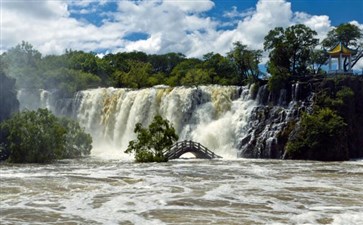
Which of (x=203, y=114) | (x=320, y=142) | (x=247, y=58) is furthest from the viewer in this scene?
(x=247, y=58)

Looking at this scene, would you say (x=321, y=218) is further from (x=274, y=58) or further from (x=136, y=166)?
(x=274, y=58)

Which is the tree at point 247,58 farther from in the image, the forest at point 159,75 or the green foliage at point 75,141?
the green foliage at point 75,141

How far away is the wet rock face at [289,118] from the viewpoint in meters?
44.7

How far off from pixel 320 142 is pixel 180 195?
2435 cm

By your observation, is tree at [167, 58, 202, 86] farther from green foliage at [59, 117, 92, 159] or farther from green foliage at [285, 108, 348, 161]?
green foliage at [285, 108, 348, 161]

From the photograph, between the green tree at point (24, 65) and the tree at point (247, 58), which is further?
the green tree at point (24, 65)

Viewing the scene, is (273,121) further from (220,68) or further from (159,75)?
(159,75)

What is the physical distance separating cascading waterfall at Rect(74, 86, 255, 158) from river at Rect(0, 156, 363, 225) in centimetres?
1426

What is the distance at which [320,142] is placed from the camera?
142ft

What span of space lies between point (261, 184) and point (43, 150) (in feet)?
62.7

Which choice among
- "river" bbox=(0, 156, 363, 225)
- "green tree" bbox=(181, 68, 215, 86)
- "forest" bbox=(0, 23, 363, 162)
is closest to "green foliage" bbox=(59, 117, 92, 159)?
"forest" bbox=(0, 23, 363, 162)

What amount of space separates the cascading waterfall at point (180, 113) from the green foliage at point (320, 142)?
5.68 metres

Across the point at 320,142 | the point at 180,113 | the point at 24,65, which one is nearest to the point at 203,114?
the point at 180,113

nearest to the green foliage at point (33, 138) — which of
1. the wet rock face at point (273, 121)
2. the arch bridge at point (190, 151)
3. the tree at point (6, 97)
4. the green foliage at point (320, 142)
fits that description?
the tree at point (6, 97)
